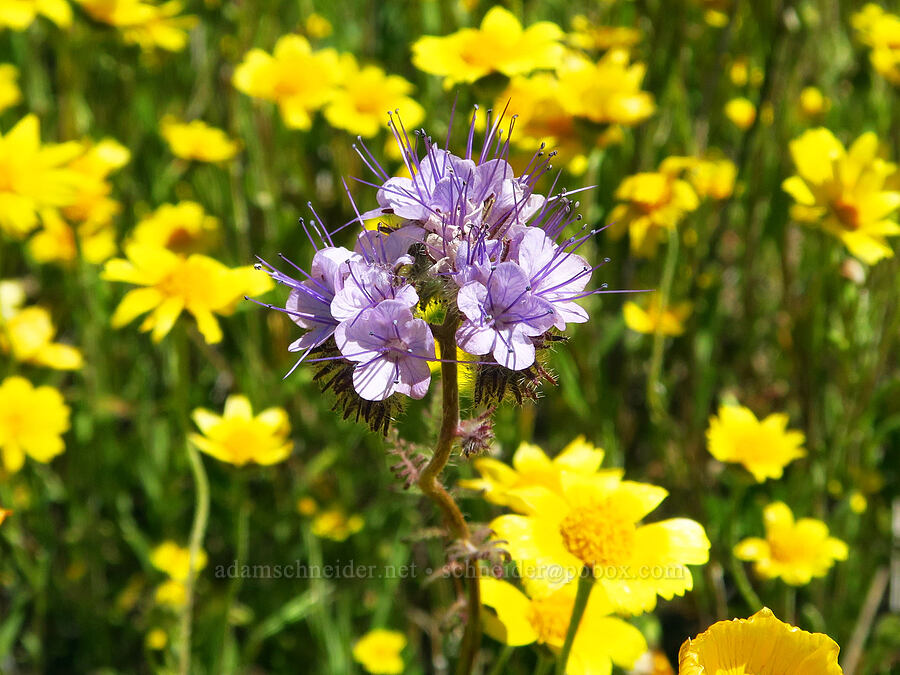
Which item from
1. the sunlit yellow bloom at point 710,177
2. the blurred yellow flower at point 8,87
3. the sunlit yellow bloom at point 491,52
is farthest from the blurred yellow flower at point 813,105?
the blurred yellow flower at point 8,87

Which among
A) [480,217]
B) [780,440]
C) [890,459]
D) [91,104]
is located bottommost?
[890,459]

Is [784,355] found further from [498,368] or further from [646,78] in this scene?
[498,368]

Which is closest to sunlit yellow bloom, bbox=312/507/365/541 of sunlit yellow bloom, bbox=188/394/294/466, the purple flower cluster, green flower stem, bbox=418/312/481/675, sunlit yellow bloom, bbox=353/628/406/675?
sunlit yellow bloom, bbox=353/628/406/675

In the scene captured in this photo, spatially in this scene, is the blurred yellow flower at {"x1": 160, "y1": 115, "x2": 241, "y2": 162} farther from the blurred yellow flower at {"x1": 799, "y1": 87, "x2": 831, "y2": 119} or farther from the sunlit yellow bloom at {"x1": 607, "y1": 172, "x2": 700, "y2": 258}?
the blurred yellow flower at {"x1": 799, "y1": 87, "x2": 831, "y2": 119}

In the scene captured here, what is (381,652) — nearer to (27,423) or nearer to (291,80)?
(27,423)

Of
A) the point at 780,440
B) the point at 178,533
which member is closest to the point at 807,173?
the point at 780,440

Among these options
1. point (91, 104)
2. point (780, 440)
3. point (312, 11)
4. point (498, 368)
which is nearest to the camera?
point (498, 368)
